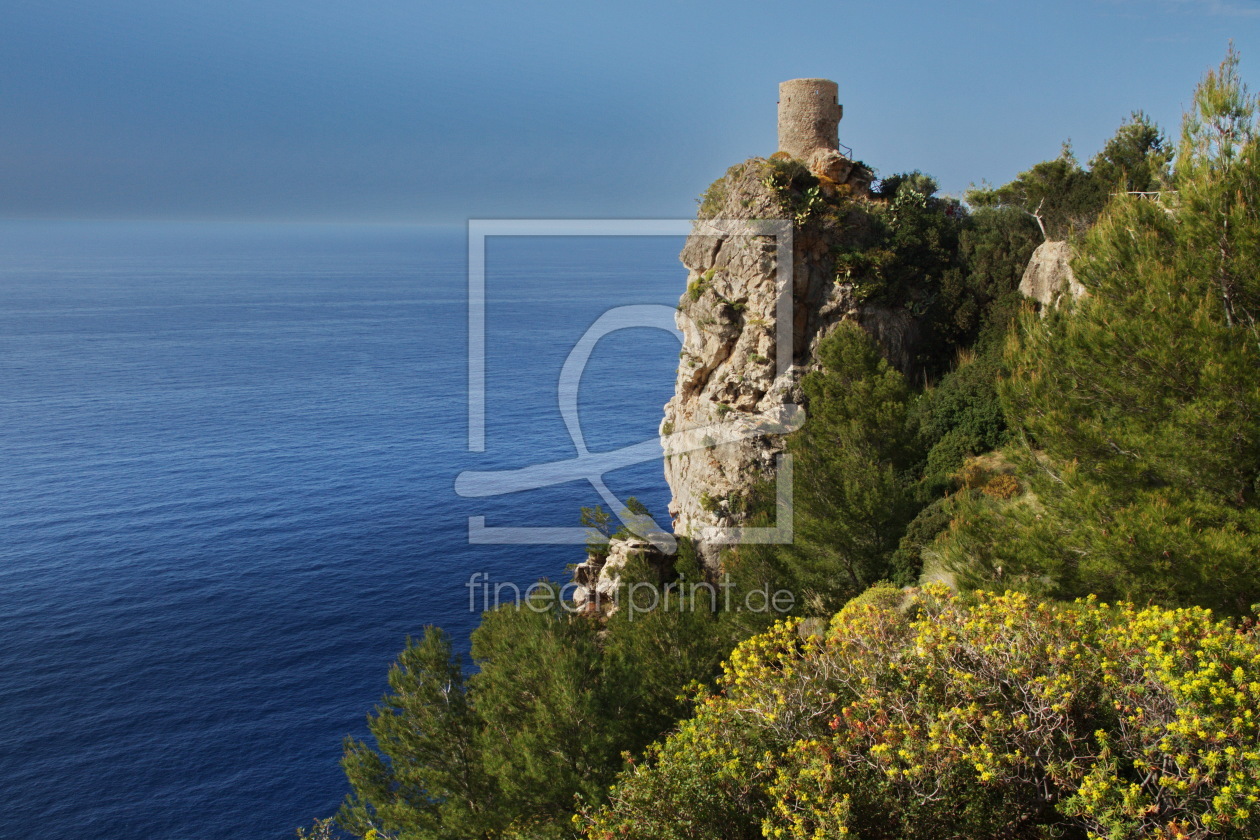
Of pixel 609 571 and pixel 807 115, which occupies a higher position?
pixel 807 115

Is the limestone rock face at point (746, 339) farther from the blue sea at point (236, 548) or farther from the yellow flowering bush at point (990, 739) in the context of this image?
the yellow flowering bush at point (990, 739)

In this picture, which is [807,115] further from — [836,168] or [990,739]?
[990,739]

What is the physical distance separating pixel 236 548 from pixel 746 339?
3867 centimetres

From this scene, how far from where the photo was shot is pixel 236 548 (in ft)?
191

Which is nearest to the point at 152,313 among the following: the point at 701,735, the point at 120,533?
the point at 120,533

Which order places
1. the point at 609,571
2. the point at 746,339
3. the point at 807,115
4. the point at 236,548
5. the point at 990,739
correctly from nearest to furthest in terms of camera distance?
the point at 990,739 < the point at 609,571 < the point at 746,339 < the point at 807,115 < the point at 236,548

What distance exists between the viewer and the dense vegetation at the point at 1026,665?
11.1 metres

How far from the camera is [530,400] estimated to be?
98.1 m

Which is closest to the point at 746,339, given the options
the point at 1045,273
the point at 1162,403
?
the point at 1045,273

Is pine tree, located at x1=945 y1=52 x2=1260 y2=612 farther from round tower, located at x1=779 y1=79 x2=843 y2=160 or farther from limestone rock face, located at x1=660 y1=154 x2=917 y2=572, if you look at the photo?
round tower, located at x1=779 y1=79 x2=843 y2=160

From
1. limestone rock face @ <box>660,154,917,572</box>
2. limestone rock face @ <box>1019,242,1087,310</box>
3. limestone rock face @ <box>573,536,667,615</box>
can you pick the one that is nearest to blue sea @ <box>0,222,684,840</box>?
limestone rock face @ <box>573,536,667,615</box>

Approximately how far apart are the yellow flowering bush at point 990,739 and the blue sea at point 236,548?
87.7 ft

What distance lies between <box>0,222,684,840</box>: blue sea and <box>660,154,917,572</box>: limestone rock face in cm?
1813

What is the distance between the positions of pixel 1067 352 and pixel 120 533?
59889 mm
